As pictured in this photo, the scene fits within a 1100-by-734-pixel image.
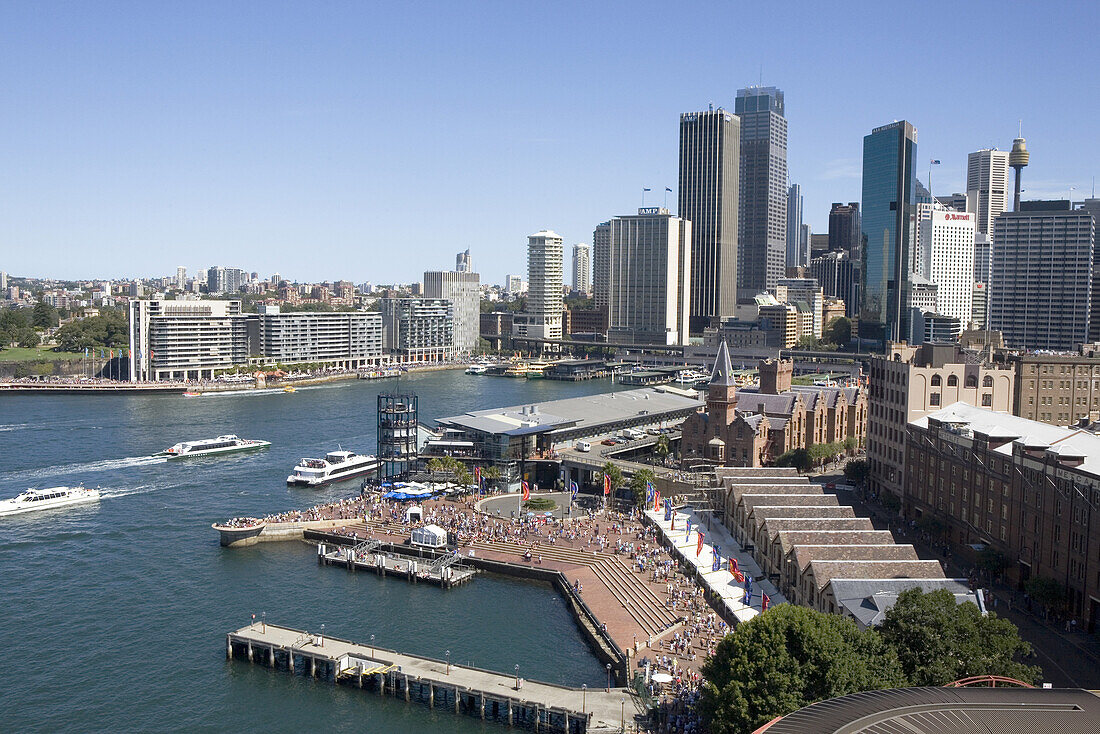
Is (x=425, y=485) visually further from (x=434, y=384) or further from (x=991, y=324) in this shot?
(x=991, y=324)

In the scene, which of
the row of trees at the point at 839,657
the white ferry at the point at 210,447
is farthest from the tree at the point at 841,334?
the row of trees at the point at 839,657

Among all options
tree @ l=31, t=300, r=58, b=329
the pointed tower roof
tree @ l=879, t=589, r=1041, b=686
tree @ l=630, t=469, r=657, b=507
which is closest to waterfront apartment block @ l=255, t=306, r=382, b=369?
tree @ l=31, t=300, r=58, b=329

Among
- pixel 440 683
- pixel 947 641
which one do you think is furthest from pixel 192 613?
pixel 947 641

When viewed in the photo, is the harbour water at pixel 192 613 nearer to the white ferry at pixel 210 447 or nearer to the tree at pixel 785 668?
the white ferry at pixel 210 447

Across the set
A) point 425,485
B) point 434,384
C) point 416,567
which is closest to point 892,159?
point 434,384

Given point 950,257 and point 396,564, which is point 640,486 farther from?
point 950,257
